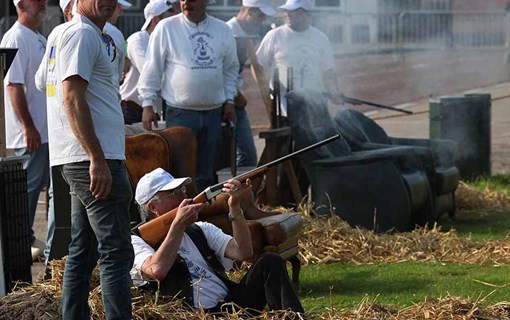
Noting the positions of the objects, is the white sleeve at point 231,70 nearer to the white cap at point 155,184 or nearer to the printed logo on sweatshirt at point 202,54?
the printed logo on sweatshirt at point 202,54

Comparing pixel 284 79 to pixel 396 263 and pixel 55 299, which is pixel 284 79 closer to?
pixel 396 263

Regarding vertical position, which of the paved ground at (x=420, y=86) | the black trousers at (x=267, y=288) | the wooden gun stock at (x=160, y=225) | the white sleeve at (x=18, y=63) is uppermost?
the white sleeve at (x=18, y=63)

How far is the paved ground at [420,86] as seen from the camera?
1521cm

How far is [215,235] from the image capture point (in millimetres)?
6488

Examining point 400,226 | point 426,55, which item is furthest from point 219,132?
point 426,55

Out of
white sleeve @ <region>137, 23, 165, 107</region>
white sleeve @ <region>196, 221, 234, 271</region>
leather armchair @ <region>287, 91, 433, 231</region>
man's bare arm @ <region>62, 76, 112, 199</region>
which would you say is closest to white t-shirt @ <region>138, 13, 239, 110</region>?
white sleeve @ <region>137, 23, 165, 107</region>

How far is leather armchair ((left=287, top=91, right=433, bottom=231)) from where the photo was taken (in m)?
9.36

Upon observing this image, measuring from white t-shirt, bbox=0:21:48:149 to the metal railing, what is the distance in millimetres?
4243

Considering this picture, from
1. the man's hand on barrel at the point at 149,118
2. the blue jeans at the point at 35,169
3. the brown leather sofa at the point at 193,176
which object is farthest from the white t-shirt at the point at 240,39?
the brown leather sofa at the point at 193,176

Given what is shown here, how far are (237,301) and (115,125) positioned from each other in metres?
1.08

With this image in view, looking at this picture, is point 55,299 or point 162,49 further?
point 162,49

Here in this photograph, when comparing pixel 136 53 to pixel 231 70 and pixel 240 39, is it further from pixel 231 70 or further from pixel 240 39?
pixel 231 70

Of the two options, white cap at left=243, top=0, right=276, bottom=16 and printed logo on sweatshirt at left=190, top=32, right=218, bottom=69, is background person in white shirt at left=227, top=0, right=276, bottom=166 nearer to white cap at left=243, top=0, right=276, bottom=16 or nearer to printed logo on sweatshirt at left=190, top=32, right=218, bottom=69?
white cap at left=243, top=0, right=276, bottom=16

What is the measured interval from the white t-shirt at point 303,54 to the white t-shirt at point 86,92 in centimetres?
522
